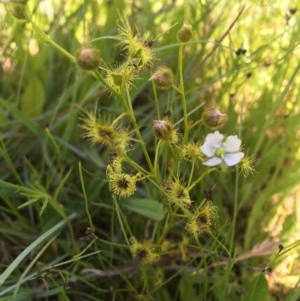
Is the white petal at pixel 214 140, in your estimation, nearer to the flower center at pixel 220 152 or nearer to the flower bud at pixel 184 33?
the flower center at pixel 220 152

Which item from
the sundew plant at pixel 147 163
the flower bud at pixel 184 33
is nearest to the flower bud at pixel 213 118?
the sundew plant at pixel 147 163

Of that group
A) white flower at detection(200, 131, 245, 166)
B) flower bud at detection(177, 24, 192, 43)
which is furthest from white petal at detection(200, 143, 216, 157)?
flower bud at detection(177, 24, 192, 43)

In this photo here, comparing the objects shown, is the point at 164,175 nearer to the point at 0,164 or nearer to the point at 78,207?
the point at 78,207

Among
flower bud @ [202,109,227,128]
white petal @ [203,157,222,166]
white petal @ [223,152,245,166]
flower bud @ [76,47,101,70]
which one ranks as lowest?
white petal @ [203,157,222,166]

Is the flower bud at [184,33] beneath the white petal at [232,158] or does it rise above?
above

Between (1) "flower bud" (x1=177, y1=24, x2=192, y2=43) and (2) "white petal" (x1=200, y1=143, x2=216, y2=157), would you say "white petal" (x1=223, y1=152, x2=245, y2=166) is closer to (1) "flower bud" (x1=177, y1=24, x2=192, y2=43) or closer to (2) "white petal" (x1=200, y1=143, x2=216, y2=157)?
(2) "white petal" (x1=200, y1=143, x2=216, y2=157)

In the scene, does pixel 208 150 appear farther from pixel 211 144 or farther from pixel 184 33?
pixel 184 33
